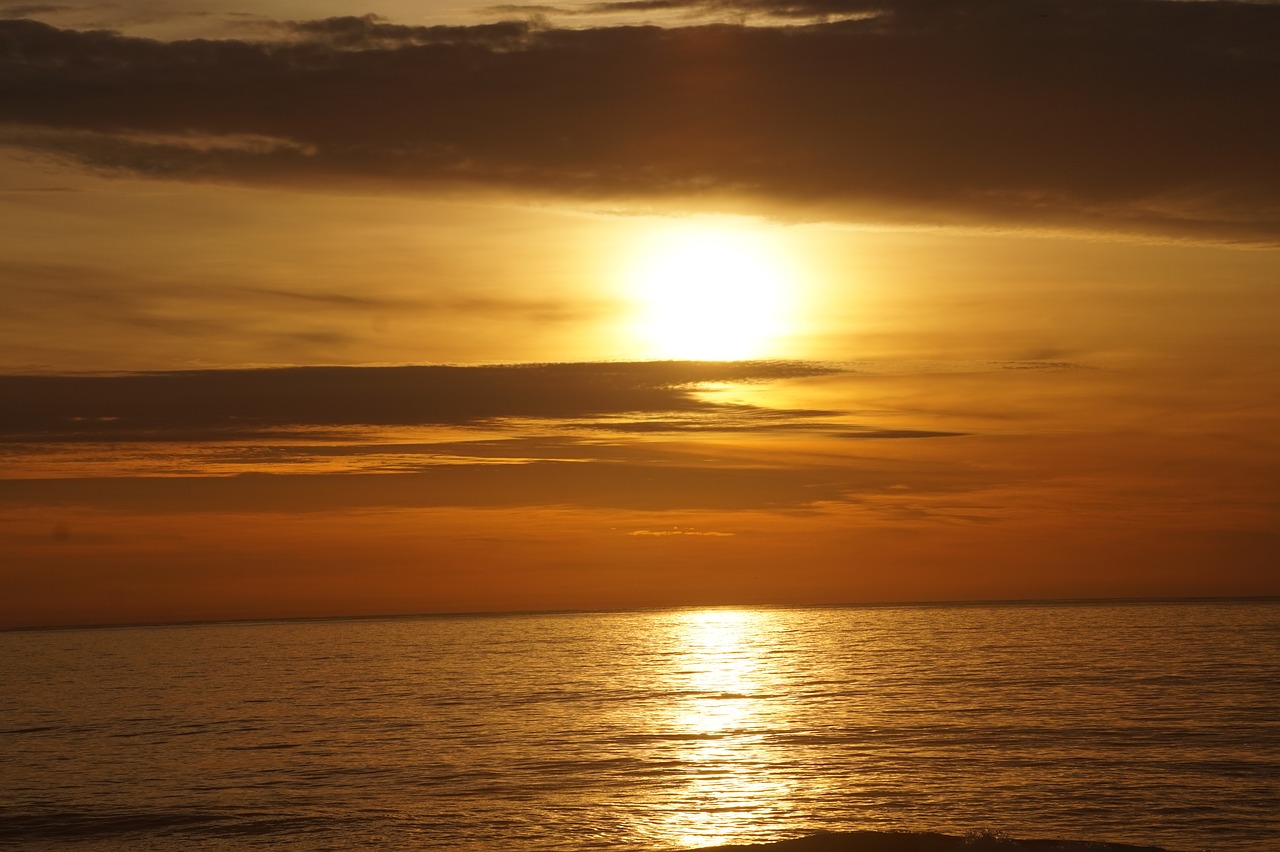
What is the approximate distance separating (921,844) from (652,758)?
24.0 metres

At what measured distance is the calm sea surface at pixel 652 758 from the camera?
1463 inches

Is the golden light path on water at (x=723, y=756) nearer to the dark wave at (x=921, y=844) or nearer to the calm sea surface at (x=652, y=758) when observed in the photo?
the calm sea surface at (x=652, y=758)

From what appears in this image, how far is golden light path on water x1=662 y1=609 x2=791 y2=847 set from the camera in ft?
121

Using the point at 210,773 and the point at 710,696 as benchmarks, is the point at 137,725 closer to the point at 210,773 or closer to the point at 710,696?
the point at 210,773

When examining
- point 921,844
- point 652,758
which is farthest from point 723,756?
point 921,844

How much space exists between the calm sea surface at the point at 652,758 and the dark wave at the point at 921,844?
282 inches

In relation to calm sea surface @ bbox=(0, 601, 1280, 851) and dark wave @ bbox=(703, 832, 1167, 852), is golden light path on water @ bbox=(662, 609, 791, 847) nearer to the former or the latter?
calm sea surface @ bbox=(0, 601, 1280, 851)

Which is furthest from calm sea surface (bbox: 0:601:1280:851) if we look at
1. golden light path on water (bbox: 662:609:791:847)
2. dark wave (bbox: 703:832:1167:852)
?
dark wave (bbox: 703:832:1167:852)

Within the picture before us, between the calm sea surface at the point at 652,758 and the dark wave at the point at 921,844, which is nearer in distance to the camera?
the dark wave at the point at 921,844

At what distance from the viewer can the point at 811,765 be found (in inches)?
1854

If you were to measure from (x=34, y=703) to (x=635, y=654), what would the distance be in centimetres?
7244

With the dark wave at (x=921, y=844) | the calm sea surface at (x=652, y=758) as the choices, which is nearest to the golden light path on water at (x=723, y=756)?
the calm sea surface at (x=652, y=758)

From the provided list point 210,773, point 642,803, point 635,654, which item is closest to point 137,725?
point 210,773

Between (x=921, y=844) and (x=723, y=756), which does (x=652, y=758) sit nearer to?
(x=723, y=756)
